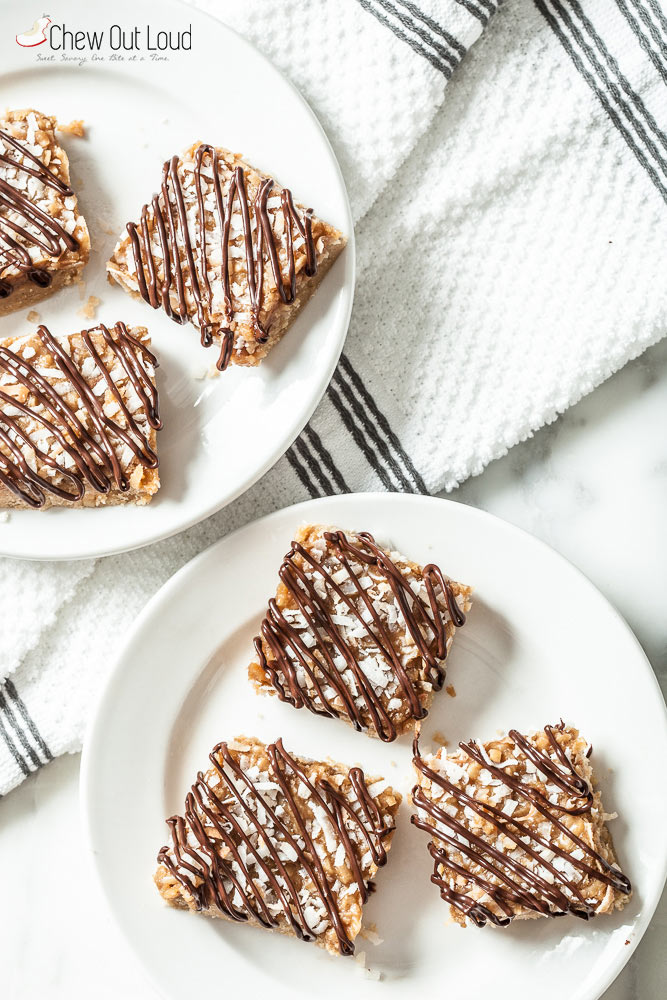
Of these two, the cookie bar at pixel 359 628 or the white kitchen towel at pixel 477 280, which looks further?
the white kitchen towel at pixel 477 280

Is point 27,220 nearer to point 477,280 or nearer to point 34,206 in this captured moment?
point 34,206

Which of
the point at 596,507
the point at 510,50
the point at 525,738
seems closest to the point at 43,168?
the point at 510,50

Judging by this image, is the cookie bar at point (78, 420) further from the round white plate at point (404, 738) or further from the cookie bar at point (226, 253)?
the round white plate at point (404, 738)

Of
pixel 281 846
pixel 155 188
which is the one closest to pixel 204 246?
pixel 155 188

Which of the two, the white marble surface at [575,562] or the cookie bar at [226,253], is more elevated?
the cookie bar at [226,253]

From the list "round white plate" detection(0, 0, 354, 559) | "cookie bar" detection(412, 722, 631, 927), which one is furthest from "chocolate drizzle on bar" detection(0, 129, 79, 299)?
"cookie bar" detection(412, 722, 631, 927)

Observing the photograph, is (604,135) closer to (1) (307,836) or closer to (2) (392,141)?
(2) (392,141)

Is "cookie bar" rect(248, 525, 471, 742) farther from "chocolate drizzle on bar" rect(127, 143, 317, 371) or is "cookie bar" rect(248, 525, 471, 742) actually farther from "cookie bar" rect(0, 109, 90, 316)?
"cookie bar" rect(0, 109, 90, 316)

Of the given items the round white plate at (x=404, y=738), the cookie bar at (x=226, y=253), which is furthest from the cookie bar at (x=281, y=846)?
the cookie bar at (x=226, y=253)
